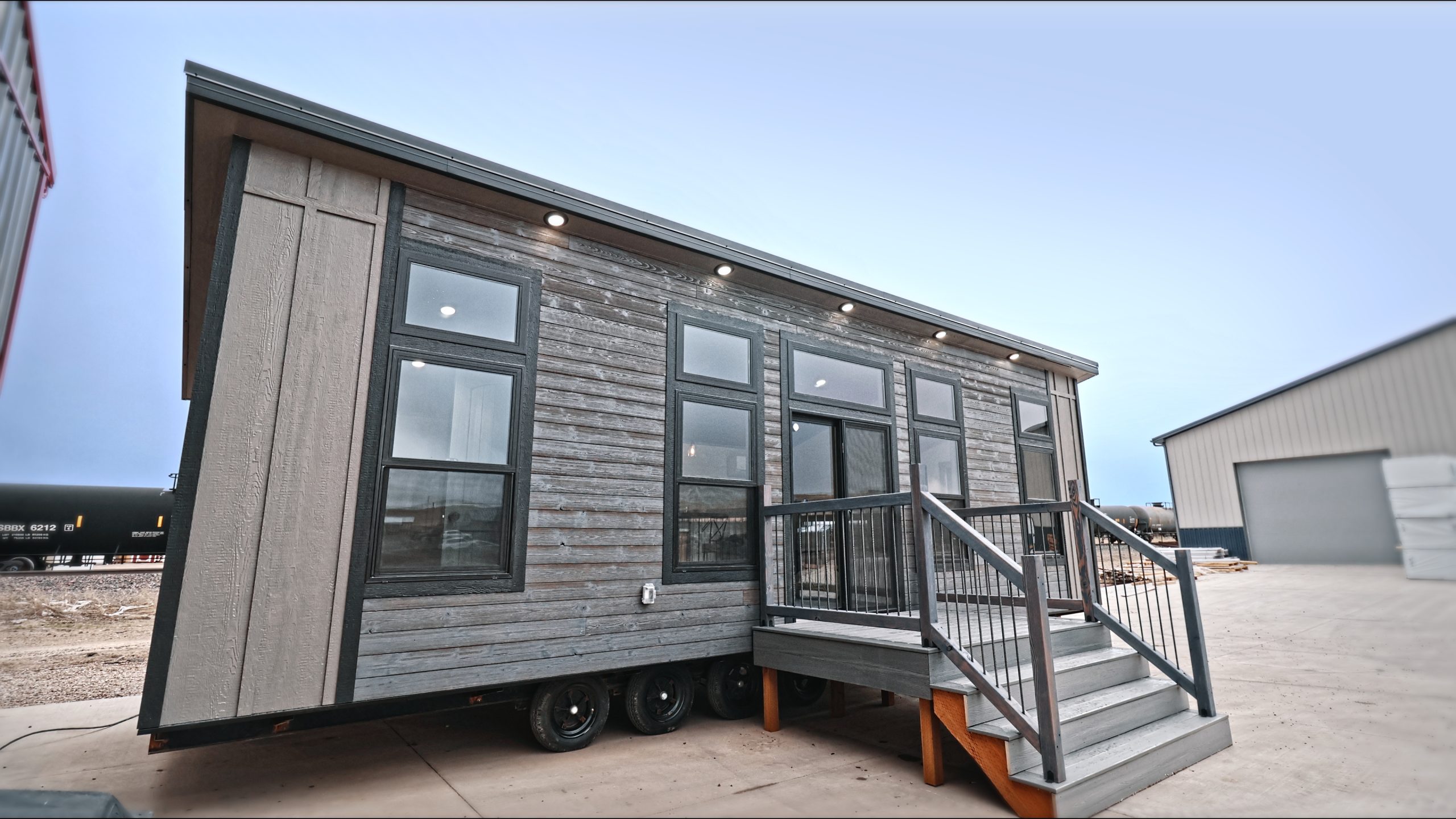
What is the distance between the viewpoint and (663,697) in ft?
14.8

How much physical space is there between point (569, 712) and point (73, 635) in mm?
9830

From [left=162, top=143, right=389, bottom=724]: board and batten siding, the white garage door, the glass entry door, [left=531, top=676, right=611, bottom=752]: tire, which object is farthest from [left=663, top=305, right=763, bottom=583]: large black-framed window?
the white garage door

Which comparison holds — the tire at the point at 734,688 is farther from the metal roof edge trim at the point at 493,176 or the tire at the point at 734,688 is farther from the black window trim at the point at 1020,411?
the black window trim at the point at 1020,411

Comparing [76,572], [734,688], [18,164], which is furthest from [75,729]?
[76,572]

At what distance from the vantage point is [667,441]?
4.69 m

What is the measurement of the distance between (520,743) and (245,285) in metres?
3.21

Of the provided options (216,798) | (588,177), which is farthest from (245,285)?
(588,177)

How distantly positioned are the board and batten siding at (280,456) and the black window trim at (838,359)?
313cm

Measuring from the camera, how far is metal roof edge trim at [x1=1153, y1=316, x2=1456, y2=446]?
1250mm

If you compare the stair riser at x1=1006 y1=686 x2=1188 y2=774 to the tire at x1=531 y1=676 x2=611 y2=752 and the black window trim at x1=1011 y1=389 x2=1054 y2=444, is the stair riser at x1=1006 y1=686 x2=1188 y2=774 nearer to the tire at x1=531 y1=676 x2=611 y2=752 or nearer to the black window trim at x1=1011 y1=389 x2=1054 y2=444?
the tire at x1=531 y1=676 x2=611 y2=752

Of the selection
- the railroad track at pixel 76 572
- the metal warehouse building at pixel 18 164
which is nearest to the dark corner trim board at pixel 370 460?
the metal warehouse building at pixel 18 164

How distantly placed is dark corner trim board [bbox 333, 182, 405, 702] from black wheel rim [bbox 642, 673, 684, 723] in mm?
1871

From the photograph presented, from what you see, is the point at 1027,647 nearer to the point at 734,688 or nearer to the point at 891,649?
the point at 891,649

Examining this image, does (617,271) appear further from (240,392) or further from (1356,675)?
(1356,675)
